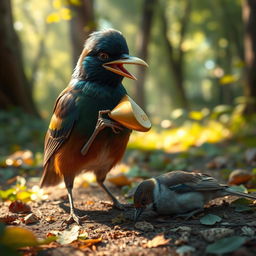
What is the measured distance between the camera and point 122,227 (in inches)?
110

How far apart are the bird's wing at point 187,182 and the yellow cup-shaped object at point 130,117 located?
531mm

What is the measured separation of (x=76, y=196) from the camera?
160 inches

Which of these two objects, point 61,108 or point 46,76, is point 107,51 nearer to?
point 61,108

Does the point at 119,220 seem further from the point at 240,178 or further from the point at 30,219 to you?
the point at 240,178

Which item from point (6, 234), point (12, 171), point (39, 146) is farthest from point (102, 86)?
point (39, 146)

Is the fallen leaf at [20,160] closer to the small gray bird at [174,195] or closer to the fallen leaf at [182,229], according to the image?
the small gray bird at [174,195]

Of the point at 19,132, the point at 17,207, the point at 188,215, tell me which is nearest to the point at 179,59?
the point at 19,132

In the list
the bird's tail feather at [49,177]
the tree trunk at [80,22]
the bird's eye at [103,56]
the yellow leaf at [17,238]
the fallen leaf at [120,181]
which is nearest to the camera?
the yellow leaf at [17,238]

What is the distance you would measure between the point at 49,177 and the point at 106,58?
59.6 inches

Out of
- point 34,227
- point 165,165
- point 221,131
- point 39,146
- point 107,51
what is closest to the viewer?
point 34,227

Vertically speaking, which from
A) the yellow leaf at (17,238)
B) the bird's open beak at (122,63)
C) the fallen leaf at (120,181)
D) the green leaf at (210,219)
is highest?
the bird's open beak at (122,63)

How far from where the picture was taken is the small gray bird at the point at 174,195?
2.91 meters

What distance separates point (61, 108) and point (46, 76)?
36253 millimetres

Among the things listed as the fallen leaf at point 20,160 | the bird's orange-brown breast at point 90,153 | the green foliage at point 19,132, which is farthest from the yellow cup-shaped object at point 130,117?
the green foliage at point 19,132
